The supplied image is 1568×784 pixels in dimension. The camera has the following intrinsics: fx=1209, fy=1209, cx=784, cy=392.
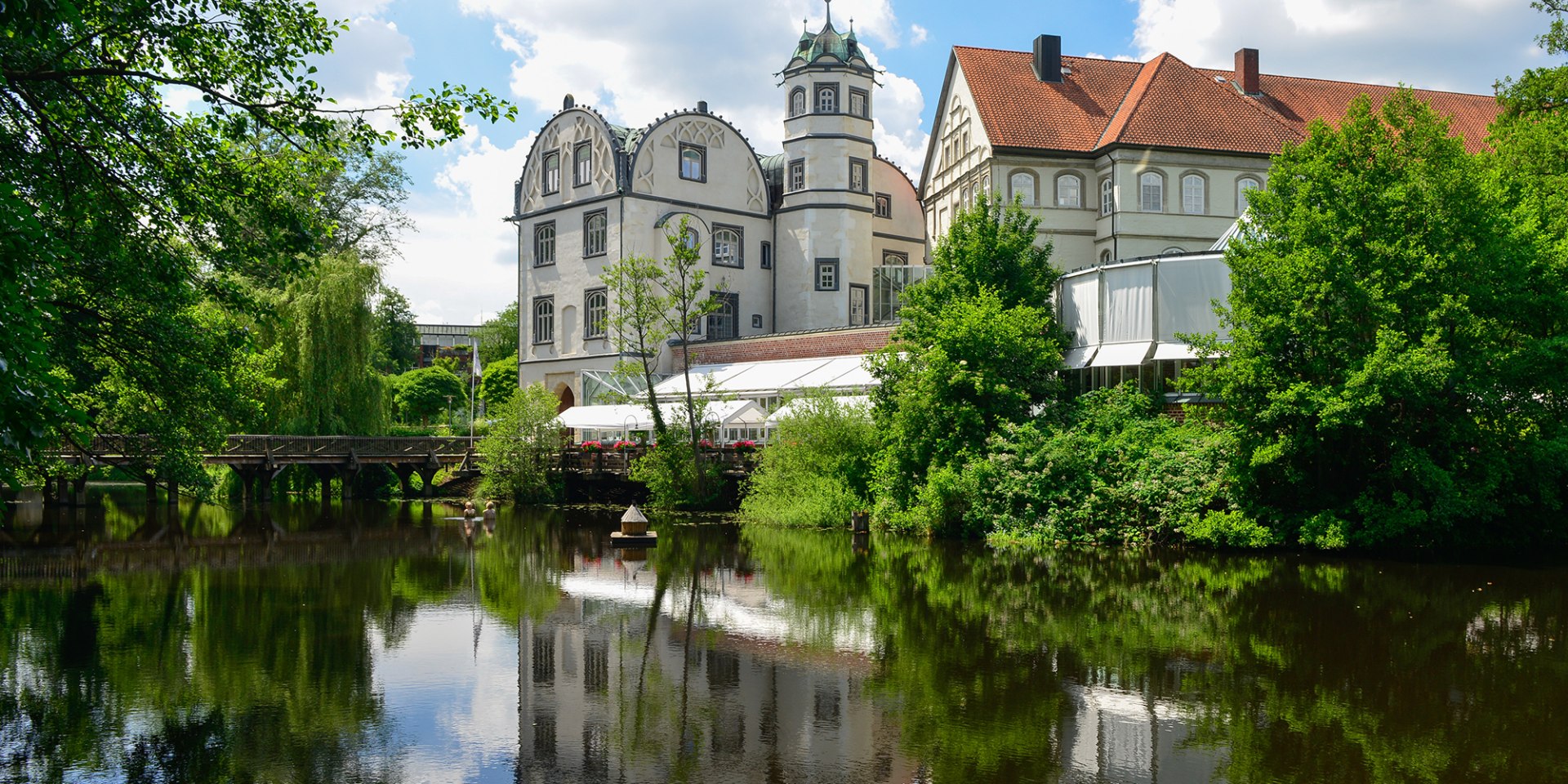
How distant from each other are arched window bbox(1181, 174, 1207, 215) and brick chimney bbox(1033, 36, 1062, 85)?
6346 mm

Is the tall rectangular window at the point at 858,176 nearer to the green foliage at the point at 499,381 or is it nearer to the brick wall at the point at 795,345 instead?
the brick wall at the point at 795,345

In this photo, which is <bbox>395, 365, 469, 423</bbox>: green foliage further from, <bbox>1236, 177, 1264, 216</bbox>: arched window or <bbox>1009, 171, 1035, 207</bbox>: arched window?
<bbox>1236, 177, 1264, 216</bbox>: arched window

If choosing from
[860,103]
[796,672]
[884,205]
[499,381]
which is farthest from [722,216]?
[796,672]

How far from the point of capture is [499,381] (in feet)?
213

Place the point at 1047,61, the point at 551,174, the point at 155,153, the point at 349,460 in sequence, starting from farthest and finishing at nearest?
the point at 551,174 → the point at 1047,61 → the point at 349,460 → the point at 155,153

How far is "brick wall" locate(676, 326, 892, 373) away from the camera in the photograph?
132 feet

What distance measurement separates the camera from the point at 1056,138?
133 feet

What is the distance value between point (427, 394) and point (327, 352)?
2381 centimetres

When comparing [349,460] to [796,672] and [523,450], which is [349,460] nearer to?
[523,450]

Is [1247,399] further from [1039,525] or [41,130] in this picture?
[41,130]

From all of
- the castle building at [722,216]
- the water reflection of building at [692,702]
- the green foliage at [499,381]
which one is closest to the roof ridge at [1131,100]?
→ the castle building at [722,216]

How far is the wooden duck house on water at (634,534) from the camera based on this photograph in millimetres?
26875

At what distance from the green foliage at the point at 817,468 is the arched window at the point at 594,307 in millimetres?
17661

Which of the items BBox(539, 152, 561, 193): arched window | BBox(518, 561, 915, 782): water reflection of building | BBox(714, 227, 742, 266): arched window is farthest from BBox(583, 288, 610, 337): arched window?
BBox(518, 561, 915, 782): water reflection of building
